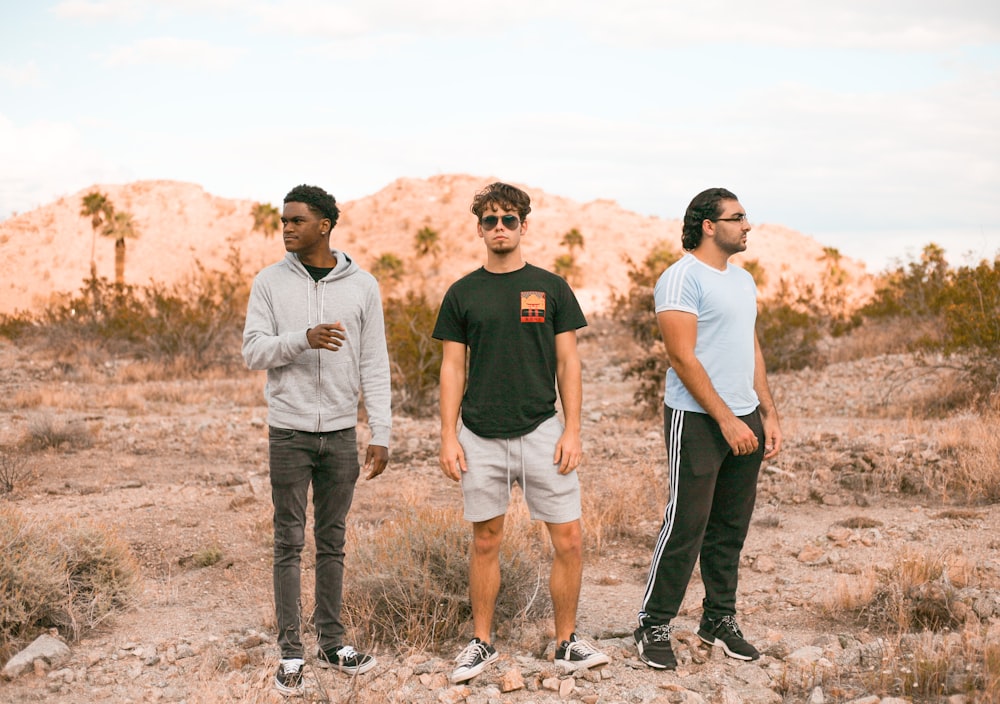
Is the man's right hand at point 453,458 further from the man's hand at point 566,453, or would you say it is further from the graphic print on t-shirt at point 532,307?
the graphic print on t-shirt at point 532,307

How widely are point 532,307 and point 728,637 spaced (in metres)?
1.77

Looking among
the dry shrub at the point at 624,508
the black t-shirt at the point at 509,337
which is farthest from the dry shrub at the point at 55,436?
the black t-shirt at the point at 509,337

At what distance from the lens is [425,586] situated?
4520 millimetres

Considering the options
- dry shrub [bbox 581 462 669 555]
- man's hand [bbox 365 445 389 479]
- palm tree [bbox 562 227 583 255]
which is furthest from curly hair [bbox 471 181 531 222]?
palm tree [bbox 562 227 583 255]

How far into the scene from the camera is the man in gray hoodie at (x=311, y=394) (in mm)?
3773

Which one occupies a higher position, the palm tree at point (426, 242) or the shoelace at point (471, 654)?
the palm tree at point (426, 242)

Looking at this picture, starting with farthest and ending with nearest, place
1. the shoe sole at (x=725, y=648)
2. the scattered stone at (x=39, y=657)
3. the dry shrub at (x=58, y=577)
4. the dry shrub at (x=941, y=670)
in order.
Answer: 1. the dry shrub at (x=58, y=577)
2. the scattered stone at (x=39, y=657)
3. the shoe sole at (x=725, y=648)
4. the dry shrub at (x=941, y=670)

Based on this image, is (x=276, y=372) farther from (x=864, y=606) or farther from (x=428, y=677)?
(x=864, y=606)

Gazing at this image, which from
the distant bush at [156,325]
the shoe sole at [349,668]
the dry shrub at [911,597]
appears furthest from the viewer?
the distant bush at [156,325]

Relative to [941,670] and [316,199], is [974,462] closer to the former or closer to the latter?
[941,670]

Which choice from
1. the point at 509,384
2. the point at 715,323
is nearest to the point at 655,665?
the point at 509,384

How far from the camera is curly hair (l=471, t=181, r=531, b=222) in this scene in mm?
3676

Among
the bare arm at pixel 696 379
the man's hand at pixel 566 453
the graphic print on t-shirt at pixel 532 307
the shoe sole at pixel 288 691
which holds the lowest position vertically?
the shoe sole at pixel 288 691

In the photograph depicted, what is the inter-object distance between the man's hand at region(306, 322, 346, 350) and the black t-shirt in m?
0.39
